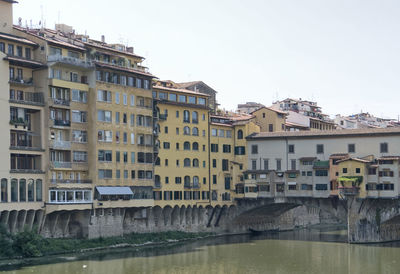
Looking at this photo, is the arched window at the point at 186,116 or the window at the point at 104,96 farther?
the arched window at the point at 186,116

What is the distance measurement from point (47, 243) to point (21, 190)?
4555 millimetres

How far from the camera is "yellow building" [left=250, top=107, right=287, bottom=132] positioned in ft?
277

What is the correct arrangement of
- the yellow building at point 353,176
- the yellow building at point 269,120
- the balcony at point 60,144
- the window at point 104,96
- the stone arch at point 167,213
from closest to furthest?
the balcony at point 60,144
the window at point 104,96
the yellow building at point 353,176
the stone arch at point 167,213
the yellow building at point 269,120

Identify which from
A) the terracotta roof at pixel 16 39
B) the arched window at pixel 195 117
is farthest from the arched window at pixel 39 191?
the arched window at pixel 195 117

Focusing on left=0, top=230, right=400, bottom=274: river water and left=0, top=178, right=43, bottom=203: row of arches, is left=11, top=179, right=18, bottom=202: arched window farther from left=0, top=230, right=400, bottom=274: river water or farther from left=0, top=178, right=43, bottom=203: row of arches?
left=0, top=230, right=400, bottom=274: river water

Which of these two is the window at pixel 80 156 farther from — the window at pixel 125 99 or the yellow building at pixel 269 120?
the yellow building at pixel 269 120

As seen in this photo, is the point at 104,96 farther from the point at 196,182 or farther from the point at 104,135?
the point at 196,182

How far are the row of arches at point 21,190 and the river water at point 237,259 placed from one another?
17.1 ft

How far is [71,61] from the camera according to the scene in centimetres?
6053

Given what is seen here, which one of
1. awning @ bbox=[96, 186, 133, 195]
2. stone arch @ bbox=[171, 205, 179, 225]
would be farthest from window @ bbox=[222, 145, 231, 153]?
awning @ bbox=[96, 186, 133, 195]

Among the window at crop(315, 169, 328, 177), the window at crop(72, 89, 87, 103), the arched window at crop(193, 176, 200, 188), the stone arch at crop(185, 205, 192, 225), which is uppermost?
the window at crop(72, 89, 87, 103)

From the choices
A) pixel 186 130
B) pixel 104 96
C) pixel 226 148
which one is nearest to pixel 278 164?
pixel 226 148

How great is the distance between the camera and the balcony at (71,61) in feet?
195

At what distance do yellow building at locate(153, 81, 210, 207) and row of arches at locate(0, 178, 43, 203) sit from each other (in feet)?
45.1
